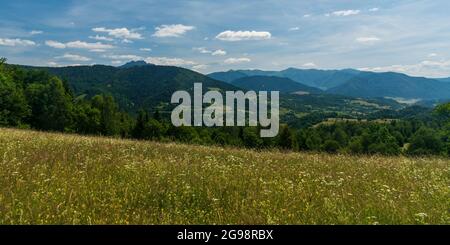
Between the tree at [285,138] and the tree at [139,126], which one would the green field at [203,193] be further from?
the tree at [139,126]

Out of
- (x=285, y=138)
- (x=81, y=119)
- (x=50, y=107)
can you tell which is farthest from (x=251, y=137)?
(x=50, y=107)

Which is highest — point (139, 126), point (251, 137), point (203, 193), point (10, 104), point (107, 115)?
point (203, 193)

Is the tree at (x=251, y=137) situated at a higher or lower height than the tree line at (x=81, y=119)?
lower

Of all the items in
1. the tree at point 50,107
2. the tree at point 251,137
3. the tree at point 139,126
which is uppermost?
the tree at point 50,107

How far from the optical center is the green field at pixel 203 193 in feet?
17.4

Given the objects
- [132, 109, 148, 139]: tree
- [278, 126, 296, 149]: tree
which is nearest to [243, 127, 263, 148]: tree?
[278, 126, 296, 149]: tree

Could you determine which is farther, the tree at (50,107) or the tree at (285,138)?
the tree at (285,138)

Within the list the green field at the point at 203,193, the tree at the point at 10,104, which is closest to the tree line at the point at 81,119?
the tree at the point at 10,104

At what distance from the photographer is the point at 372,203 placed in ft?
20.0

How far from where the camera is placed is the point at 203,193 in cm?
660

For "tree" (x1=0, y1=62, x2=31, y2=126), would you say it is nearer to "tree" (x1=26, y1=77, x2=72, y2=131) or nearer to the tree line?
the tree line

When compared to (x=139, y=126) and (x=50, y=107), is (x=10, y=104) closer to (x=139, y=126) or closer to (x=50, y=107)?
(x=50, y=107)
